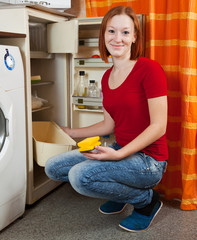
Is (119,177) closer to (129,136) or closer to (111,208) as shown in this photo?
(129,136)

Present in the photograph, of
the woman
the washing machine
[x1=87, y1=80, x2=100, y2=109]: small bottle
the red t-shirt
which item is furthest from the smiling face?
[x1=87, y1=80, x2=100, y2=109]: small bottle

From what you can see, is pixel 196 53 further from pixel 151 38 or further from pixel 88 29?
pixel 88 29

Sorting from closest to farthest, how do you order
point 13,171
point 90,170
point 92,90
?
point 90,170
point 13,171
point 92,90

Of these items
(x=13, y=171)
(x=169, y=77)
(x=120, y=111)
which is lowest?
(x=13, y=171)

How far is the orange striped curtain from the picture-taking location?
1.90 meters

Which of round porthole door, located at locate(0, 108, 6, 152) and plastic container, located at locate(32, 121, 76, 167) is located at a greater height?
round porthole door, located at locate(0, 108, 6, 152)

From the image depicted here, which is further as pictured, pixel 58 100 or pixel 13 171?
pixel 58 100

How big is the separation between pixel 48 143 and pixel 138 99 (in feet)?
2.03

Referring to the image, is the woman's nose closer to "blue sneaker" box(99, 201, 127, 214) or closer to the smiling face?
the smiling face

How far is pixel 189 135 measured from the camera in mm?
1946

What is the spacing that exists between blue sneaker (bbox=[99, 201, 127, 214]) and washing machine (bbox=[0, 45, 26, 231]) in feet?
1.65

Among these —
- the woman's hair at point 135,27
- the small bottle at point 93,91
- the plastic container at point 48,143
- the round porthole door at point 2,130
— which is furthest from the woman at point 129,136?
the small bottle at point 93,91

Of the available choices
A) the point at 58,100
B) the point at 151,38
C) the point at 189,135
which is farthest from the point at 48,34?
the point at 189,135

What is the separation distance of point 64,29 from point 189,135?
1.04 m
